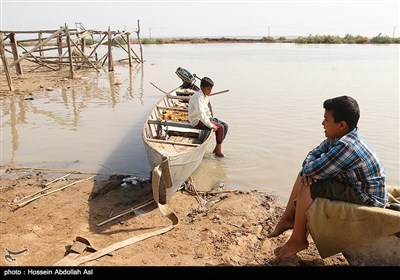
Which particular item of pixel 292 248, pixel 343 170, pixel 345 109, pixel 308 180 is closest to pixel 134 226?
pixel 292 248

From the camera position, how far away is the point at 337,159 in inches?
110

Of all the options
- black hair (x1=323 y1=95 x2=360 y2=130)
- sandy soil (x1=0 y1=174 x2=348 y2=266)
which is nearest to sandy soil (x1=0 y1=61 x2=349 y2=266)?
sandy soil (x1=0 y1=174 x2=348 y2=266)

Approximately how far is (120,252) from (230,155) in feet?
12.9

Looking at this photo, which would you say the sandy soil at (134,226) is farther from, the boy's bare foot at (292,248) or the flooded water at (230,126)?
the flooded water at (230,126)

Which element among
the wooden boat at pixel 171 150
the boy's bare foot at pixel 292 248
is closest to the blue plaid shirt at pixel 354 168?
the boy's bare foot at pixel 292 248

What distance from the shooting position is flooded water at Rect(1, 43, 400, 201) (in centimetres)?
627

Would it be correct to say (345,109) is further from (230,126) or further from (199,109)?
(230,126)

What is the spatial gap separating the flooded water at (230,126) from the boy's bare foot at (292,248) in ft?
6.86

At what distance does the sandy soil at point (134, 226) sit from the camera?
3350mm

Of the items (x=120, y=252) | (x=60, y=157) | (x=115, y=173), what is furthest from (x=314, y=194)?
(x=60, y=157)

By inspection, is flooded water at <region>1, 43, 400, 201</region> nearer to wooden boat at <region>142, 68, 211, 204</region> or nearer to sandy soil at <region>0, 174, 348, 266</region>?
wooden boat at <region>142, 68, 211, 204</region>

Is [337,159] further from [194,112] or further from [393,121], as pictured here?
[393,121]

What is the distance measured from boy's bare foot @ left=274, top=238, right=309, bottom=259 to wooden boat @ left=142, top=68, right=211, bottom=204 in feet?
4.81

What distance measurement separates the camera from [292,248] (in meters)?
3.17
